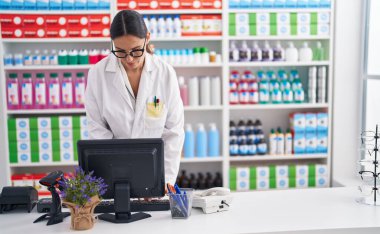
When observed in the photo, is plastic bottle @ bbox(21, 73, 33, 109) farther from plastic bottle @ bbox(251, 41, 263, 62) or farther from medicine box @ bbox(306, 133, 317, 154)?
medicine box @ bbox(306, 133, 317, 154)

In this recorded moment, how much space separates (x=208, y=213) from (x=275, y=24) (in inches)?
102

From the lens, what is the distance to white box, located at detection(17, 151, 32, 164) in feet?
13.9

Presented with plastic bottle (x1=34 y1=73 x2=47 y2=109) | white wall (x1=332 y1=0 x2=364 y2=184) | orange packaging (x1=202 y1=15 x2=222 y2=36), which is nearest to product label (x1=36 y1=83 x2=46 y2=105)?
plastic bottle (x1=34 y1=73 x2=47 y2=109)

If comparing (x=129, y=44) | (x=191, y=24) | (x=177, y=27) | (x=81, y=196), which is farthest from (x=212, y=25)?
(x=81, y=196)

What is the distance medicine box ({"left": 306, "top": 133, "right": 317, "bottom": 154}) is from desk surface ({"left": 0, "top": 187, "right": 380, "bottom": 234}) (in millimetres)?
2082

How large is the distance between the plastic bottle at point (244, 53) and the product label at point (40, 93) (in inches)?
71.4

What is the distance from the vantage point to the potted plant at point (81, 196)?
197cm

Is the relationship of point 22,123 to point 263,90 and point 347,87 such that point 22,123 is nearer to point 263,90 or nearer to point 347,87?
point 263,90

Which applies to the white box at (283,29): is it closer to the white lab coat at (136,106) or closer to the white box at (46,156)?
the white lab coat at (136,106)

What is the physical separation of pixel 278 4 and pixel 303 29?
1.08ft

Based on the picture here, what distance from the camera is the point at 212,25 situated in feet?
14.1

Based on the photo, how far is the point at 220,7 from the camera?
4.28 m

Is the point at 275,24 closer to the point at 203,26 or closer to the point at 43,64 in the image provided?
the point at 203,26

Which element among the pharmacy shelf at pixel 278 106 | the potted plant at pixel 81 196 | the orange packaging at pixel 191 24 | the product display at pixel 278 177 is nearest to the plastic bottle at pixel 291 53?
the pharmacy shelf at pixel 278 106
